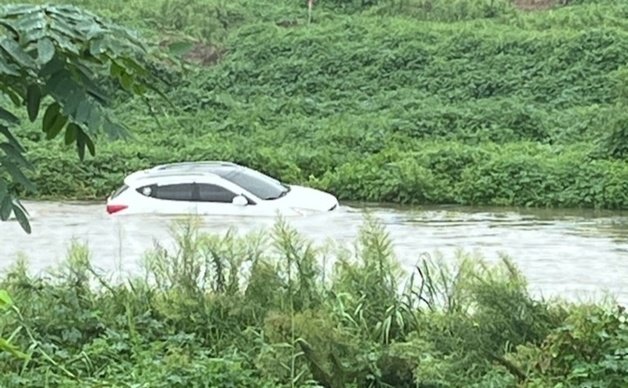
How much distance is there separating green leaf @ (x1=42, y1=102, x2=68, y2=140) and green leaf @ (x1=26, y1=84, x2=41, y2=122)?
3cm

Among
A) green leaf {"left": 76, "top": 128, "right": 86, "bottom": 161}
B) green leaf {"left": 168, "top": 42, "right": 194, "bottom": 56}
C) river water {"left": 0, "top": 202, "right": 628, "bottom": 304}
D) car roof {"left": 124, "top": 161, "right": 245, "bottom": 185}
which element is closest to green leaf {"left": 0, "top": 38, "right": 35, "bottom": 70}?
green leaf {"left": 76, "top": 128, "right": 86, "bottom": 161}

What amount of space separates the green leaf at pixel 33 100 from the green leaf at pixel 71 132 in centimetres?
8

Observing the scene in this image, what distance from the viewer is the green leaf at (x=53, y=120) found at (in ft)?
8.16

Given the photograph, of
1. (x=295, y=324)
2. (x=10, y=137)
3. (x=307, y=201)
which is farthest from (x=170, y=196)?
(x=10, y=137)

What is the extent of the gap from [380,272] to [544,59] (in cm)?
2632

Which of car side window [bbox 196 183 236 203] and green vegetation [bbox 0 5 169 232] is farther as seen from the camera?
car side window [bbox 196 183 236 203]

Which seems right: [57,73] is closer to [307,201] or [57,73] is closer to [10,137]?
[10,137]

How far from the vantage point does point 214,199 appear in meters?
18.7

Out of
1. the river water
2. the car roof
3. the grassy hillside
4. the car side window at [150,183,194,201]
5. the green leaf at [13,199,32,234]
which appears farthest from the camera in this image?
the grassy hillside

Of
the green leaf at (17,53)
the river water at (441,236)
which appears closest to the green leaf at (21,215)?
the green leaf at (17,53)

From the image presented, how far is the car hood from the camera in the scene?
1877 centimetres

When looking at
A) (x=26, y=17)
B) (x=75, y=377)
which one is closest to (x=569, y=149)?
(x=75, y=377)

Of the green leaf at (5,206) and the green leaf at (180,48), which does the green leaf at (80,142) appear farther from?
the green leaf at (180,48)

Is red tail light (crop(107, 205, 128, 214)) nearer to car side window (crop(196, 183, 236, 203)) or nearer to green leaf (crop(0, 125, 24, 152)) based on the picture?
car side window (crop(196, 183, 236, 203))
